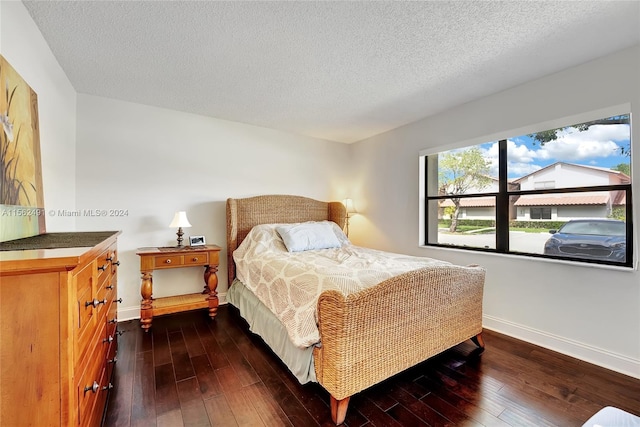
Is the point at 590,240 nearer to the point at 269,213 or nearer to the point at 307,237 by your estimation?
the point at 307,237

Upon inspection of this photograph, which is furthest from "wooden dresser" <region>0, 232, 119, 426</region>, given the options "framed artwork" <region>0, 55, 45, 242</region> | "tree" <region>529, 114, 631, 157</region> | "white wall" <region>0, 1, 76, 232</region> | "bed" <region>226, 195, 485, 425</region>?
"tree" <region>529, 114, 631, 157</region>

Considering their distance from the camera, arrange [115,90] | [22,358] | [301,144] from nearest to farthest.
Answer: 1. [22,358]
2. [115,90]
3. [301,144]

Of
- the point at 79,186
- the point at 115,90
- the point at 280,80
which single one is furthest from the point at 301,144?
the point at 79,186

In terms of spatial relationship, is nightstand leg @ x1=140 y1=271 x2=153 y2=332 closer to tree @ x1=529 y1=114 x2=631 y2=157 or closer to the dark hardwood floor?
the dark hardwood floor

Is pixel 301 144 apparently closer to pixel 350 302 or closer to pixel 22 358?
pixel 350 302

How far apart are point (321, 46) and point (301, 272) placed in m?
1.67

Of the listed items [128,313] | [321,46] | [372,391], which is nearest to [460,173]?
[321,46]

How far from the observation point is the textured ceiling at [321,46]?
162 cm

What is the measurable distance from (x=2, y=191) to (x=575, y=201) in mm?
3786

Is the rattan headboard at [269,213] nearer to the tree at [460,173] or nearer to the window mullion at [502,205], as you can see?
the tree at [460,173]

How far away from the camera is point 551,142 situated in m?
2.41

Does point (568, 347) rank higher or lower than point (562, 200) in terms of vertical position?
lower

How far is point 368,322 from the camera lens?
1522 mm

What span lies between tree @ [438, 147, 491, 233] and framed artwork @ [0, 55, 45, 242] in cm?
364
